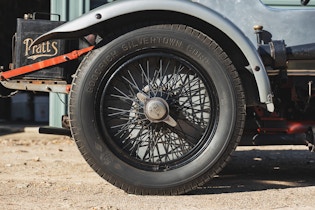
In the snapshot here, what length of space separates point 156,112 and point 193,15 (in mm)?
674

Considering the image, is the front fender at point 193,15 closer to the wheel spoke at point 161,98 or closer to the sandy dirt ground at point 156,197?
the wheel spoke at point 161,98

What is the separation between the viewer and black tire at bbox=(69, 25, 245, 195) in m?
4.07

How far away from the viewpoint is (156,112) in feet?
13.3

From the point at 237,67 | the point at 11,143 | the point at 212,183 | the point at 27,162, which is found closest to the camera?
the point at 237,67

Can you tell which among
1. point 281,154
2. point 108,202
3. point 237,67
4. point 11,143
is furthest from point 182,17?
point 11,143

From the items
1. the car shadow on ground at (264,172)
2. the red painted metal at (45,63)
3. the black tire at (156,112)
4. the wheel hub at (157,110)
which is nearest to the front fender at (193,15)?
the black tire at (156,112)

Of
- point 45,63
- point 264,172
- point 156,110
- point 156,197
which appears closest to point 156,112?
point 156,110

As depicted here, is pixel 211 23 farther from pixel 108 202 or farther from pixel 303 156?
pixel 303 156

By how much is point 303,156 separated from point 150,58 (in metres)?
3.10

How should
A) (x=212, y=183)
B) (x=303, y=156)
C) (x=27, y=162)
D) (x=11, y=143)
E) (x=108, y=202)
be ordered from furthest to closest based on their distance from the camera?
1. (x=11, y=143)
2. (x=303, y=156)
3. (x=27, y=162)
4. (x=212, y=183)
5. (x=108, y=202)

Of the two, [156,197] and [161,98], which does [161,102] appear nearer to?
[161,98]

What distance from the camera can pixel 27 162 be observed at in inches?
235

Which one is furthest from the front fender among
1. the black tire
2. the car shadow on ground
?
the car shadow on ground

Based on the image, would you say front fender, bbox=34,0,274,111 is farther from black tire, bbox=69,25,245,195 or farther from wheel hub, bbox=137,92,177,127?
wheel hub, bbox=137,92,177,127
